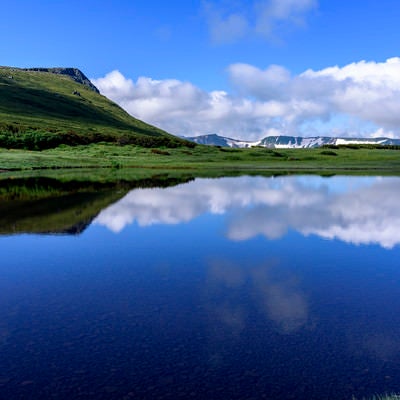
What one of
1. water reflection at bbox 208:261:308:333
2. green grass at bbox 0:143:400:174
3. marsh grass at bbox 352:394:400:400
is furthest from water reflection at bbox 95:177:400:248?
green grass at bbox 0:143:400:174

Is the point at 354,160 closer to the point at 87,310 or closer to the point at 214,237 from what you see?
the point at 214,237

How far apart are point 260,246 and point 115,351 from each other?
521 inches

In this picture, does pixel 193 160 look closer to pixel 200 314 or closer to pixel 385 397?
pixel 200 314

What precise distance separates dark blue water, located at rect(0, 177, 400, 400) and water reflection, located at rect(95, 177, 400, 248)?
537 millimetres

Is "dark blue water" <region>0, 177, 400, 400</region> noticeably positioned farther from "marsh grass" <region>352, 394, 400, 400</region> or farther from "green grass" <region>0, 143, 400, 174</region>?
"green grass" <region>0, 143, 400, 174</region>

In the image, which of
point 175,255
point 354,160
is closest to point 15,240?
point 175,255

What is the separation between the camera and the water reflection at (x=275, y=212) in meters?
26.6

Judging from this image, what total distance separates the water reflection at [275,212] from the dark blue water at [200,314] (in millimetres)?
537

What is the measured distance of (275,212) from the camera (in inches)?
1384

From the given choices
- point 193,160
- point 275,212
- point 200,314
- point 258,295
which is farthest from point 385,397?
point 193,160

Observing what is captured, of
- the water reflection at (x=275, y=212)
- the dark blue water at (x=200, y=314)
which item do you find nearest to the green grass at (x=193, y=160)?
the water reflection at (x=275, y=212)

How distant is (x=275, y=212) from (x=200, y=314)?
915 inches

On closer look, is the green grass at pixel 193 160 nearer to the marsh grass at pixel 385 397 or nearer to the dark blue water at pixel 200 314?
the dark blue water at pixel 200 314

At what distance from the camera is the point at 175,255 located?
2052cm
